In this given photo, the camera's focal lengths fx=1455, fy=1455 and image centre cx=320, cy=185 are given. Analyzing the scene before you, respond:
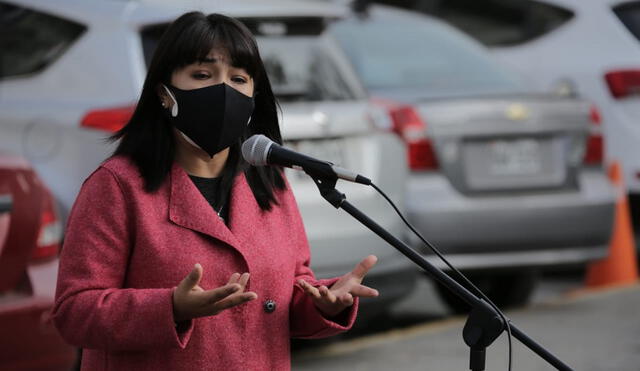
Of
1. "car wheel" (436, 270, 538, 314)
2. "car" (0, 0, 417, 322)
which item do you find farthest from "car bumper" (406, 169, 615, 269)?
"car wheel" (436, 270, 538, 314)

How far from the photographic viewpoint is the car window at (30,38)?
6098 mm

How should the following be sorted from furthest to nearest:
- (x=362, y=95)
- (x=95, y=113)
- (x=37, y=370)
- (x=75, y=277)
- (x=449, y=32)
A: (x=449, y=32) → (x=362, y=95) → (x=95, y=113) → (x=37, y=370) → (x=75, y=277)

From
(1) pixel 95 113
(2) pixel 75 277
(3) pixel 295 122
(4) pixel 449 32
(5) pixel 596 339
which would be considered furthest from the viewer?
(4) pixel 449 32

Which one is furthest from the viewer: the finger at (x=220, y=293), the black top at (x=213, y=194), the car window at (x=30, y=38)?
the car window at (x=30, y=38)

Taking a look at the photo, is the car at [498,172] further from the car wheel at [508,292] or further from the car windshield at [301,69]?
the car windshield at [301,69]

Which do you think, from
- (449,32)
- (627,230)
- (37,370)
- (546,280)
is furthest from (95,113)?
(546,280)

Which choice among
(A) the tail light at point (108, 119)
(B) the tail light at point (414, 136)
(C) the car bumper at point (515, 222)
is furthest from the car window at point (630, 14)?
(A) the tail light at point (108, 119)

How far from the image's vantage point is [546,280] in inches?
398

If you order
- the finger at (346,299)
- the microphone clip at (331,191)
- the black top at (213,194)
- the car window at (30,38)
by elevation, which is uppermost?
the microphone clip at (331,191)

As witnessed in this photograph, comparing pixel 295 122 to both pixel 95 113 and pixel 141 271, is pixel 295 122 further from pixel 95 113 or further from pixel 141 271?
pixel 141 271

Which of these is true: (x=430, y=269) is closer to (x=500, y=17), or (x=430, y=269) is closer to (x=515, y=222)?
(x=515, y=222)

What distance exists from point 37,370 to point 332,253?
1.84m

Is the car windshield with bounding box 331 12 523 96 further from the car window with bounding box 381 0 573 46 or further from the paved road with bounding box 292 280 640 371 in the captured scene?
the car window with bounding box 381 0 573 46

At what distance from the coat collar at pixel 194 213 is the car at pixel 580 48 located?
6571 millimetres
